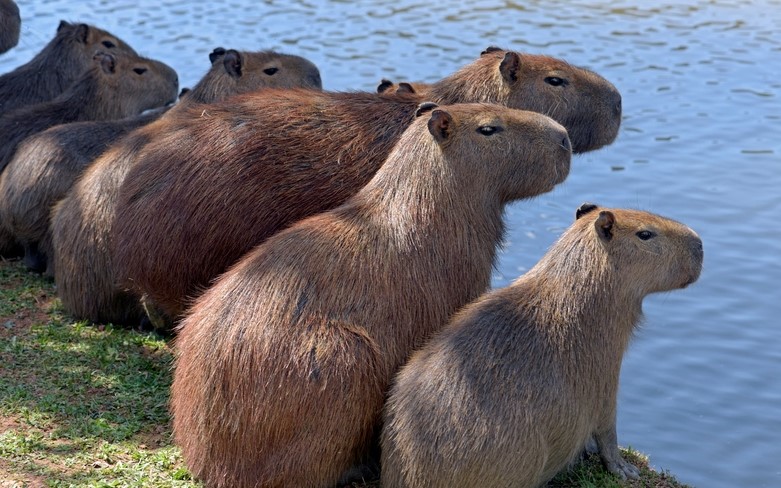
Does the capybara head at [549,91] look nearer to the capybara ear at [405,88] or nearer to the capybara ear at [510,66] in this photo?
the capybara ear at [510,66]

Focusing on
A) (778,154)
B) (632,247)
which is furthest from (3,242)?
(778,154)

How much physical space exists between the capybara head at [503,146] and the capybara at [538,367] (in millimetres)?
285

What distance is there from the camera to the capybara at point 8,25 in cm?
1011

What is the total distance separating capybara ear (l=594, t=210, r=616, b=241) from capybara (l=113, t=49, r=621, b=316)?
1229 millimetres

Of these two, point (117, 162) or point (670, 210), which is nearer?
point (117, 162)

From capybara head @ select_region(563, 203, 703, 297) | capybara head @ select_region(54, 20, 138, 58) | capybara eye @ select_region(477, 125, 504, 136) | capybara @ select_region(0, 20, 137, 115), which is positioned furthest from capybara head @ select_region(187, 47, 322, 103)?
capybara head @ select_region(563, 203, 703, 297)

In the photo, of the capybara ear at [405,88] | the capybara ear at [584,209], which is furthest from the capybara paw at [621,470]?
the capybara ear at [405,88]

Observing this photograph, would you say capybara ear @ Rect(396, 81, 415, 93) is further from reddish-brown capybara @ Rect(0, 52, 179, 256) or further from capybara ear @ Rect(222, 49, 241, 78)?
reddish-brown capybara @ Rect(0, 52, 179, 256)

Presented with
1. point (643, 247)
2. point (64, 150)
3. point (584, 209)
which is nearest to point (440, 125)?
point (584, 209)

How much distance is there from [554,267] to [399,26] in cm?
968

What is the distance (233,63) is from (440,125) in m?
2.63

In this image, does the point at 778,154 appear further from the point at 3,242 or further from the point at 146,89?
the point at 3,242

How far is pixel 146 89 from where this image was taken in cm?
921

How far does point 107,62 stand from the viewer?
348 inches
